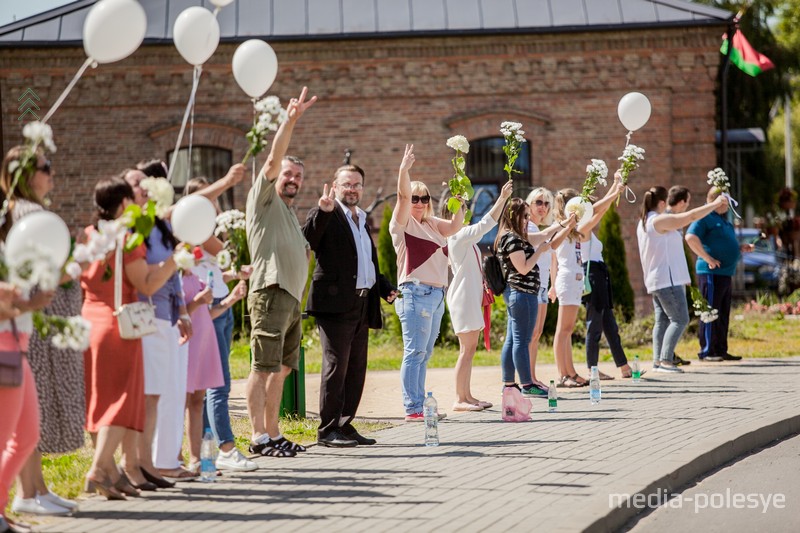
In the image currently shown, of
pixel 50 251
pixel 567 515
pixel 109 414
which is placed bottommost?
pixel 567 515

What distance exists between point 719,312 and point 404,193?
266 inches

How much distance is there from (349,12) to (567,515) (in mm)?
18462

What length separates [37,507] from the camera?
20.7ft

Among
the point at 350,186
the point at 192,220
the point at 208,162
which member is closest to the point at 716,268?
the point at 350,186

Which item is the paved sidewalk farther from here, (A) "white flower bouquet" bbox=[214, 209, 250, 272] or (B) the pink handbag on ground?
(A) "white flower bouquet" bbox=[214, 209, 250, 272]

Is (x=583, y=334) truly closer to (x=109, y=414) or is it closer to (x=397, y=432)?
(x=397, y=432)

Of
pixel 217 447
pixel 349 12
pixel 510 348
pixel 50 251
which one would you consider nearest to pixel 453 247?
pixel 510 348

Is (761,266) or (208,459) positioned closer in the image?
(208,459)

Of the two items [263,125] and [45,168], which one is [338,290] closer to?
[263,125]

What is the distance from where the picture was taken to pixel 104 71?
2261 centimetres

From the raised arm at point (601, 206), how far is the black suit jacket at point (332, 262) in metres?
3.56

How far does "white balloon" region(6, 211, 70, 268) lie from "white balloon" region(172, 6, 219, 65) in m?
2.18

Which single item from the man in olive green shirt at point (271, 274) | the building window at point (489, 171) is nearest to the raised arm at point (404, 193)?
the man in olive green shirt at point (271, 274)

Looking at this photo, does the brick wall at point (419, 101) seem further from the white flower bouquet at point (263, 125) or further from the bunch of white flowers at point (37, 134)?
the bunch of white flowers at point (37, 134)
